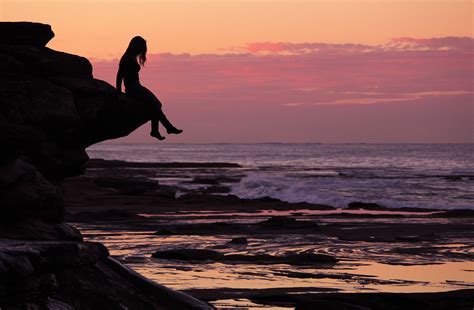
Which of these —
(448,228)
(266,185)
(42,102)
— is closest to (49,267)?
(42,102)

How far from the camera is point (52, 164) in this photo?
16.9 meters

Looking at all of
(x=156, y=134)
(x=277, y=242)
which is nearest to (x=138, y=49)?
(x=156, y=134)

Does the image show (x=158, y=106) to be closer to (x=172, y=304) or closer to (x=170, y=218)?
(x=172, y=304)

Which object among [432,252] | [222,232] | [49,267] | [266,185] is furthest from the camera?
[266,185]

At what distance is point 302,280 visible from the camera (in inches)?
885

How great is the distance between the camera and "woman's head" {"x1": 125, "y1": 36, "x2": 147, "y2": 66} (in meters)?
17.7

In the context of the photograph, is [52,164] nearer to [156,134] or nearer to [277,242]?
[156,134]

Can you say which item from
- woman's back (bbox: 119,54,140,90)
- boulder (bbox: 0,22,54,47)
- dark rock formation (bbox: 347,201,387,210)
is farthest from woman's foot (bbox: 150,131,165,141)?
dark rock formation (bbox: 347,201,387,210)

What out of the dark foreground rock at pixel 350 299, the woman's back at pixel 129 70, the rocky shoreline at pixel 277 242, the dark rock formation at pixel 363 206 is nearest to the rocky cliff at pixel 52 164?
the woman's back at pixel 129 70

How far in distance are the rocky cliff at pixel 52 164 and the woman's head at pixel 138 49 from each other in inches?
30.9

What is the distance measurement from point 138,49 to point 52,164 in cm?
272

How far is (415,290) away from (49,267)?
9844mm

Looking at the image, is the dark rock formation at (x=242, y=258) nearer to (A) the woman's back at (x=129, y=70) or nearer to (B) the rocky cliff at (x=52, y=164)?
(B) the rocky cliff at (x=52, y=164)

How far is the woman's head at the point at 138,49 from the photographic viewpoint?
17.7 metres
